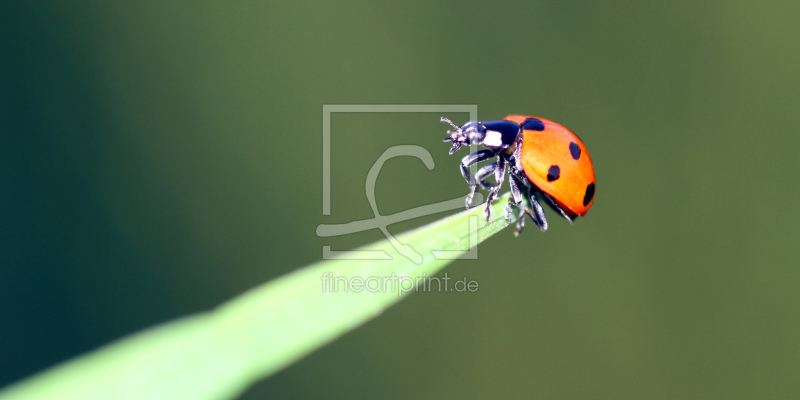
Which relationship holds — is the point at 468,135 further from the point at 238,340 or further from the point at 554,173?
the point at 238,340

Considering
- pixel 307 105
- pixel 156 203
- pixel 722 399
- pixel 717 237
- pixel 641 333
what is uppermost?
pixel 307 105

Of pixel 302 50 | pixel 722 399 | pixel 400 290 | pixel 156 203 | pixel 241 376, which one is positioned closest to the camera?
pixel 241 376

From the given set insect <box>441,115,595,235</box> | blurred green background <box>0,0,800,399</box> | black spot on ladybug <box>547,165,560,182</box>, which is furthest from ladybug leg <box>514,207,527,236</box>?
blurred green background <box>0,0,800,399</box>

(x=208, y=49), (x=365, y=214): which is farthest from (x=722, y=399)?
(x=208, y=49)

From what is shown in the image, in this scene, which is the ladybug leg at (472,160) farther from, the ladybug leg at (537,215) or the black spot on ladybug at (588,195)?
the black spot on ladybug at (588,195)

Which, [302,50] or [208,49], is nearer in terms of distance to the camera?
[208,49]

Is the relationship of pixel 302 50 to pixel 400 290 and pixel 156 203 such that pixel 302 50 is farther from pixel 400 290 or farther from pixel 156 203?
pixel 400 290

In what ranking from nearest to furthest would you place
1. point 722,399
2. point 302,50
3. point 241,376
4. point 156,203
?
point 241,376 < point 156,203 < point 722,399 < point 302,50
